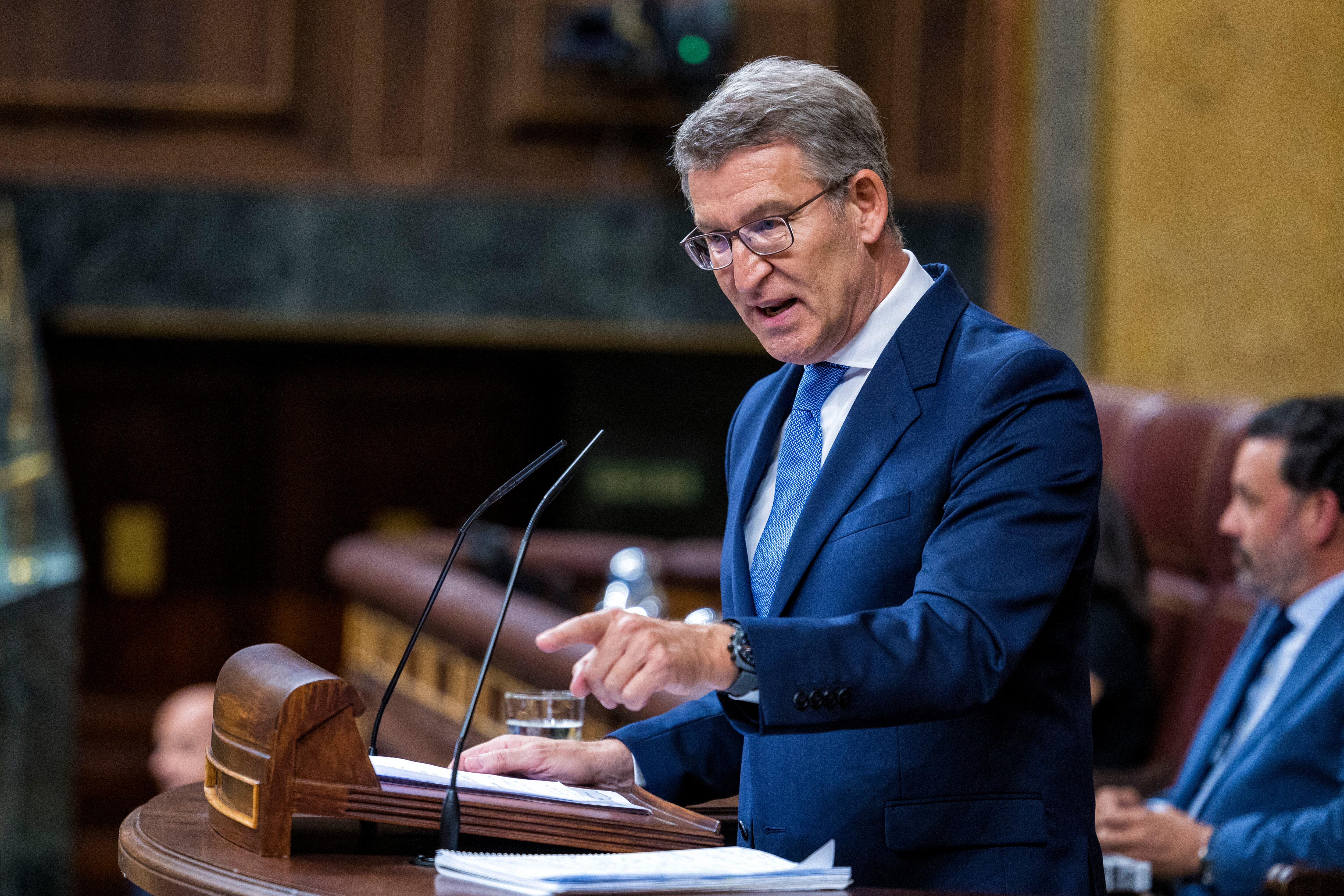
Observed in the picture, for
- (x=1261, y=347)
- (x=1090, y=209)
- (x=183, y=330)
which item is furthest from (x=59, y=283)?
(x=1261, y=347)

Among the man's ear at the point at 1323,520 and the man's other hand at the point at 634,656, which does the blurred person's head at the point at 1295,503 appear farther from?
the man's other hand at the point at 634,656

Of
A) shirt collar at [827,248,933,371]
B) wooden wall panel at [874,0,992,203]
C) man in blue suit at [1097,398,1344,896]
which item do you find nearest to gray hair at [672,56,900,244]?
shirt collar at [827,248,933,371]

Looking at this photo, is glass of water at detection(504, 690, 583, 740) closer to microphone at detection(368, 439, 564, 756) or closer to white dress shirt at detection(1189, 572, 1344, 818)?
microphone at detection(368, 439, 564, 756)

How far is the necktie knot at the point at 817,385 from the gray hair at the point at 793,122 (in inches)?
6.6

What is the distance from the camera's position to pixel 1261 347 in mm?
4758

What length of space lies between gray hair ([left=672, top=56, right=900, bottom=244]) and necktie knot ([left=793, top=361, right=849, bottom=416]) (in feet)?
0.55

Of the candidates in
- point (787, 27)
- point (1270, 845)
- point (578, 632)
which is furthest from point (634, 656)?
point (787, 27)

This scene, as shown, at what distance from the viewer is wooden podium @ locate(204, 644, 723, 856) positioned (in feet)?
4.06

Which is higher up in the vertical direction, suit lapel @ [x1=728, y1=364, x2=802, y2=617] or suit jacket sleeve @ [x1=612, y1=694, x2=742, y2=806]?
suit lapel @ [x1=728, y1=364, x2=802, y2=617]

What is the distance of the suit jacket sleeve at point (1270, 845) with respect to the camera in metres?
2.31

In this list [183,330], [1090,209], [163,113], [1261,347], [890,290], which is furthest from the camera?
[183,330]

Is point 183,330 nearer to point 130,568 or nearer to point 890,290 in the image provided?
point 130,568

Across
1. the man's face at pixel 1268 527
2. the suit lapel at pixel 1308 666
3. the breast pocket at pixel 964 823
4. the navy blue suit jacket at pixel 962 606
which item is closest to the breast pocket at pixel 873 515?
the navy blue suit jacket at pixel 962 606

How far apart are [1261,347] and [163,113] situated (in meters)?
3.58
